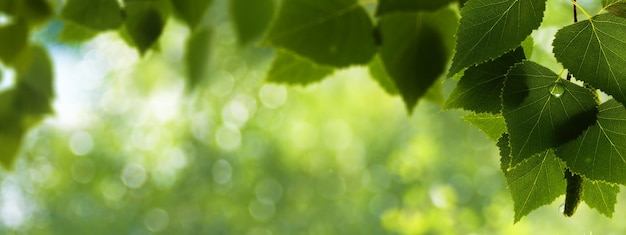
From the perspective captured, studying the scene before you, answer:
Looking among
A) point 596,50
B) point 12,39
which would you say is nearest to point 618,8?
point 596,50

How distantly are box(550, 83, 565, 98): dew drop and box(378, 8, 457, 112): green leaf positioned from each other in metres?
0.13

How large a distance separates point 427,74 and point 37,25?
0.93 ft

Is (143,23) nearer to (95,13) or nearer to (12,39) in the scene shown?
(95,13)

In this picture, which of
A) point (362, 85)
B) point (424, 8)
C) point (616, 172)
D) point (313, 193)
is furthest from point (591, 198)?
point (313, 193)

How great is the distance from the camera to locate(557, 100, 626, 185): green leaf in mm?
176

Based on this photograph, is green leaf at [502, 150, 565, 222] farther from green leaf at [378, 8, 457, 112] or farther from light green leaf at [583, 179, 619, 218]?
green leaf at [378, 8, 457, 112]

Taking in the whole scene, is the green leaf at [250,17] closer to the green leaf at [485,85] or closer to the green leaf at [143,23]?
the green leaf at [143,23]

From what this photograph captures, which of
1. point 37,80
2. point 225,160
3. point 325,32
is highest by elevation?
point 325,32

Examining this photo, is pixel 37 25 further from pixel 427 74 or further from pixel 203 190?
pixel 203 190

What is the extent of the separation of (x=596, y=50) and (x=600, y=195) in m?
0.04

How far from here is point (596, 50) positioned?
173 mm

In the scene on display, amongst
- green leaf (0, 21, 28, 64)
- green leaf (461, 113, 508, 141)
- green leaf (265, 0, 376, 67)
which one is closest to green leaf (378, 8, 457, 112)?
green leaf (265, 0, 376, 67)

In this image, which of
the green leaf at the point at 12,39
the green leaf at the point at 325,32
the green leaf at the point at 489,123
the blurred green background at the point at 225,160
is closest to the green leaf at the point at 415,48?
the green leaf at the point at 325,32

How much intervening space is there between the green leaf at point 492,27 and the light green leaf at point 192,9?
0.61 ft
